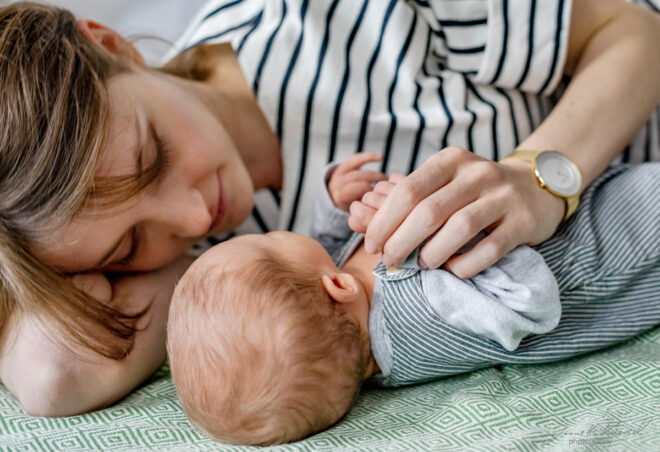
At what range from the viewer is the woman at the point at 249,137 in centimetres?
84

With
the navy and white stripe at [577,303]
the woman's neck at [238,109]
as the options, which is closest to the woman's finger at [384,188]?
the navy and white stripe at [577,303]

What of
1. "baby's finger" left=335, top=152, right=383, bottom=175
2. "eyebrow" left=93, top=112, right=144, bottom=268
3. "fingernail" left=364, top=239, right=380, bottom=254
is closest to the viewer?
"fingernail" left=364, top=239, right=380, bottom=254

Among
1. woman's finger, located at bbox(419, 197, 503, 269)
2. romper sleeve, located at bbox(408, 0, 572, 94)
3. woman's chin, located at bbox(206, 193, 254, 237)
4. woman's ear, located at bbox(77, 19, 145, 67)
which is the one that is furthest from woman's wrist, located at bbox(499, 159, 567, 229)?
woman's ear, located at bbox(77, 19, 145, 67)

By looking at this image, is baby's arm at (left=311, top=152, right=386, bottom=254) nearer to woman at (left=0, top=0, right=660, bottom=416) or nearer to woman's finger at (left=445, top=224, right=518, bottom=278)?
woman at (left=0, top=0, right=660, bottom=416)

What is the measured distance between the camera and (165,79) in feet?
3.63

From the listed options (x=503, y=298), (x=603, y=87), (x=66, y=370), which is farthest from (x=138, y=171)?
(x=603, y=87)

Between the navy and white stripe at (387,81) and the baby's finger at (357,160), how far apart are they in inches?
4.5

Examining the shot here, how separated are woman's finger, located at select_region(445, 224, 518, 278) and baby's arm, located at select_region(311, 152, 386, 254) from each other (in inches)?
10.6

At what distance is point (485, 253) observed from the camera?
78 centimetres

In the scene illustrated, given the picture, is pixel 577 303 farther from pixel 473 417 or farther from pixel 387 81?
pixel 387 81

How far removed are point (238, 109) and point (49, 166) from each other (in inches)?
18.5

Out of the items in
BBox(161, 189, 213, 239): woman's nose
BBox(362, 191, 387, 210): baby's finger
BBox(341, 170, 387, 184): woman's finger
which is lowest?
BBox(161, 189, 213, 239): woman's nose

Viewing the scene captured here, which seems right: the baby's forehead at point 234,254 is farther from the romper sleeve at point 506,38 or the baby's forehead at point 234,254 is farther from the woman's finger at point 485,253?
the romper sleeve at point 506,38

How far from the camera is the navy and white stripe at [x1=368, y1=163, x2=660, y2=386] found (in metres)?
0.83
